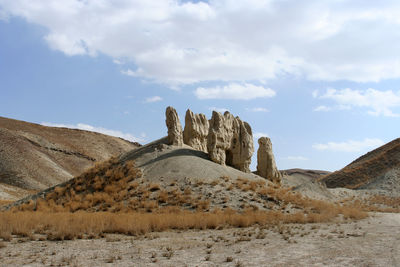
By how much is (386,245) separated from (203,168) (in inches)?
559

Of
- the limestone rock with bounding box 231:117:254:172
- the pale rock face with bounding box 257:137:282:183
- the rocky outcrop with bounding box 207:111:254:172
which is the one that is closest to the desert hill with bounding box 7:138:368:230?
the rocky outcrop with bounding box 207:111:254:172

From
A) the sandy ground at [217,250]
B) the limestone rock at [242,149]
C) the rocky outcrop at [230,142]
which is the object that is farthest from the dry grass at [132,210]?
the limestone rock at [242,149]

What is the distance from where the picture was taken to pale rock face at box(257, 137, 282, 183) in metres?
29.6

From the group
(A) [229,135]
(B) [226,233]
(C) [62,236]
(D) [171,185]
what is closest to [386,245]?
(B) [226,233]

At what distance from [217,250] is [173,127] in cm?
1731

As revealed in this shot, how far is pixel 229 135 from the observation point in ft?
90.3

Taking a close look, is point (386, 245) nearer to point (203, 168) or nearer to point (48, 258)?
point (48, 258)

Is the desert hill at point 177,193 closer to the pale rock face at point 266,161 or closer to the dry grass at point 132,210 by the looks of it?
the dry grass at point 132,210

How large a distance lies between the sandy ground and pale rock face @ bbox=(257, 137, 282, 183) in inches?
606

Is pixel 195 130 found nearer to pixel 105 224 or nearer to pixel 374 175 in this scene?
pixel 105 224

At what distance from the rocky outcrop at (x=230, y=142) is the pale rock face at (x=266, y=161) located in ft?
6.59

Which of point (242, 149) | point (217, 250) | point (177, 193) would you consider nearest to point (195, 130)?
point (242, 149)

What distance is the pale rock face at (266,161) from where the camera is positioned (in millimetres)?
29609

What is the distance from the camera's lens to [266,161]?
29812 mm
